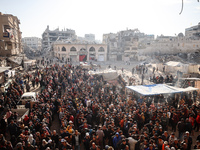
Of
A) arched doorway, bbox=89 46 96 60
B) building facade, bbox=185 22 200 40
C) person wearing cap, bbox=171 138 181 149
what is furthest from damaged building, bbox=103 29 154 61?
person wearing cap, bbox=171 138 181 149

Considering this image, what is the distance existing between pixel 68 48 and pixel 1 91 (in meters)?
30.3

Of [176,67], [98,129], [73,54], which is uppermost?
[73,54]

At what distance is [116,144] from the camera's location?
6.72 m

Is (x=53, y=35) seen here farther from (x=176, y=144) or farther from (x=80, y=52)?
(x=176, y=144)

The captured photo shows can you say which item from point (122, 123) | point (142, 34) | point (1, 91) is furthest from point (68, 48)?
point (142, 34)

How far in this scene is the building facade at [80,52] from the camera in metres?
43.8

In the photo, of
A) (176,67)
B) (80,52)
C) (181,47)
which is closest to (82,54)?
(80,52)

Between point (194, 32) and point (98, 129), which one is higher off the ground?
point (194, 32)

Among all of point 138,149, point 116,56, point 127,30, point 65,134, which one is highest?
point 127,30

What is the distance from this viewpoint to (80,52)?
4472 cm

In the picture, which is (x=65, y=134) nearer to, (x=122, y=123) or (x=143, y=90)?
(x=122, y=123)

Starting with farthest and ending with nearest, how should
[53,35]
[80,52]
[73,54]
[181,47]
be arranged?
[53,35], [181,47], [80,52], [73,54]

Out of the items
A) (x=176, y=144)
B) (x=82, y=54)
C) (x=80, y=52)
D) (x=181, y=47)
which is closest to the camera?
(x=176, y=144)

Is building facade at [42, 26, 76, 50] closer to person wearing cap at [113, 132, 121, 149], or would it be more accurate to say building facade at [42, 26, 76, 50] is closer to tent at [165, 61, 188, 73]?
tent at [165, 61, 188, 73]
